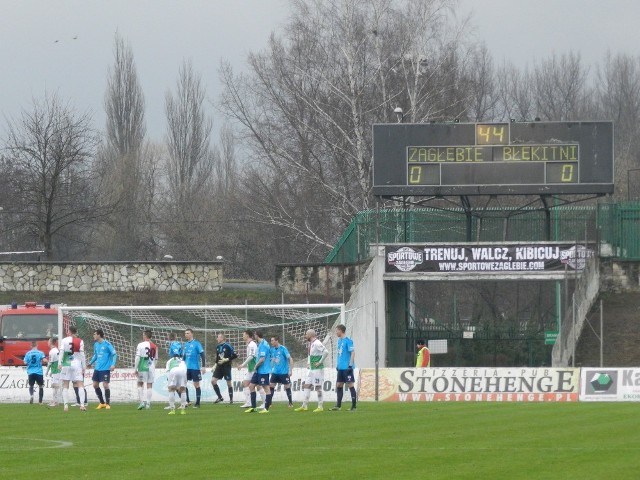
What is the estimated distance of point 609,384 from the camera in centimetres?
3181

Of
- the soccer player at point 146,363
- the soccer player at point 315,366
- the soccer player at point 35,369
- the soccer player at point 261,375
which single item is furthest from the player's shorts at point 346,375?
the soccer player at point 35,369

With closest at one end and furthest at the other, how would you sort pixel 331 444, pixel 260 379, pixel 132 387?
pixel 331 444
pixel 260 379
pixel 132 387

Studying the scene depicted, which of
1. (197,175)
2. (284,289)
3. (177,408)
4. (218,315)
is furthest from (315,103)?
(197,175)

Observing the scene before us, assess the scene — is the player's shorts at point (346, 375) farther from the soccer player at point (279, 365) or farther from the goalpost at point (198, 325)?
the goalpost at point (198, 325)

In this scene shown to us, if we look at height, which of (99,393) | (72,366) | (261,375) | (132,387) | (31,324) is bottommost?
(132,387)

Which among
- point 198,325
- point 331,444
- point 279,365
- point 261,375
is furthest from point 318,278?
point 331,444

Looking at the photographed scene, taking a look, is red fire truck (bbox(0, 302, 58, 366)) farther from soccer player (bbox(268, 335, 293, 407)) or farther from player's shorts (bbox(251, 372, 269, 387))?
player's shorts (bbox(251, 372, 269, 387))

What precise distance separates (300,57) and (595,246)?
16.3 metres

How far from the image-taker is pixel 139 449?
17.9 m

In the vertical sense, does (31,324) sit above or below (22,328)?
above

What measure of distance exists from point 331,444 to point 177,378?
9307mm

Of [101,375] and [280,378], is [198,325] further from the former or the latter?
[280,378]

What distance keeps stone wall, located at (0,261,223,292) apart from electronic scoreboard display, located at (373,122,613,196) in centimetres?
987

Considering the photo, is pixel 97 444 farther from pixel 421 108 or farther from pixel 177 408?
pixel 421 108
